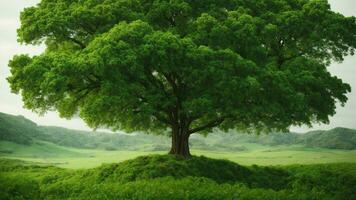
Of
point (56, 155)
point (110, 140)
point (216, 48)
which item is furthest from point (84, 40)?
point (110, 140)

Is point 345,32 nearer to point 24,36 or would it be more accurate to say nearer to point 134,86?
point 134,86

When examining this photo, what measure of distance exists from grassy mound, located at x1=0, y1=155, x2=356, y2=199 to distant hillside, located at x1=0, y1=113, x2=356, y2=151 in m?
61.1

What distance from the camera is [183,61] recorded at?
28.1 m

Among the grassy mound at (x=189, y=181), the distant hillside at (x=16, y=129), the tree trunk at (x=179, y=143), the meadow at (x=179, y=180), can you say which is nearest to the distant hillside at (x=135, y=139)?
the distant hillside at (x=16, y=129)

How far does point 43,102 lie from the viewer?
1213 inches

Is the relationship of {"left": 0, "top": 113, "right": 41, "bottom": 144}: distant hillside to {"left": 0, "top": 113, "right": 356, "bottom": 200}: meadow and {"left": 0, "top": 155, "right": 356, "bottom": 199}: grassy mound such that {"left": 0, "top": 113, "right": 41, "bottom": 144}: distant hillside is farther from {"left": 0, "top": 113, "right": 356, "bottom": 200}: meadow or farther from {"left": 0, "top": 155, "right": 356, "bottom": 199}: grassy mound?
{"left": 0, "top": 155, "right": 356, "bottom": 199}: grassy mound

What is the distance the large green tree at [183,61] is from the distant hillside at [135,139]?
197 feet

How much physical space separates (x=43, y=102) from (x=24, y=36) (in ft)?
17.7

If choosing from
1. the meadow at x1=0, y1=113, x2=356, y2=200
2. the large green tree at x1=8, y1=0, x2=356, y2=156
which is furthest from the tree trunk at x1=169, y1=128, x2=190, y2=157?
the meadow at x1=0, y1=113, x2=356, y2=200

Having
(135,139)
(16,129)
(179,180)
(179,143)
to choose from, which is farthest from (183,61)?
(135,139)

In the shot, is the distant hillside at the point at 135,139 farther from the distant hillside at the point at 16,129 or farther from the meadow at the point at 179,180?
the meadow at the point at 179,180

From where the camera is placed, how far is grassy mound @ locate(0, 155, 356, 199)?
20.2 meters

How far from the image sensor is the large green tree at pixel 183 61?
27094 mm

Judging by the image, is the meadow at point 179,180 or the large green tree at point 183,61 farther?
the large green tree at point 183,61
